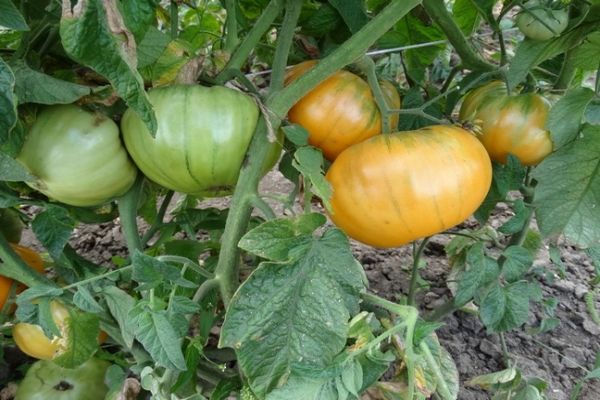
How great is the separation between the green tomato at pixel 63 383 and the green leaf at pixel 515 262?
2.48 feet

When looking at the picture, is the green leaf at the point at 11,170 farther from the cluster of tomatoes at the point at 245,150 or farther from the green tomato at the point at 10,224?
the green tomato at the point at 10,224

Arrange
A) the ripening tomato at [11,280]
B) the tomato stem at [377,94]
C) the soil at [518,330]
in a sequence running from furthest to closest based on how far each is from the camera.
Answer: the soil at [518,330] → the ripening tomato at [11,280] → the tomato stem at [377,94]

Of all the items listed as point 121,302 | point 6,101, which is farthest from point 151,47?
point 121,302

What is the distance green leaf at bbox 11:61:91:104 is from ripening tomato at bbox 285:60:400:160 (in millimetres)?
294

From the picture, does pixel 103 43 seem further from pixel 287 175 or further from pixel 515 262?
pixel 515 262

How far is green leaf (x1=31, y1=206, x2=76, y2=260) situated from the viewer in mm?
869

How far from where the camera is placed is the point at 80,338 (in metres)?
0.92

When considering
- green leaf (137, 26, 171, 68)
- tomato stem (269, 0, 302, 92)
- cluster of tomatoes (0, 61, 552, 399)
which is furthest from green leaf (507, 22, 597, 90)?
green leaf (137, 26, 171, 68)

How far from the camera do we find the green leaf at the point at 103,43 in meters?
0.54

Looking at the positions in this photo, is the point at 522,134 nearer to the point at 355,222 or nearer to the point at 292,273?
the point at 355,222

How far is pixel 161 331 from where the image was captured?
702 mm

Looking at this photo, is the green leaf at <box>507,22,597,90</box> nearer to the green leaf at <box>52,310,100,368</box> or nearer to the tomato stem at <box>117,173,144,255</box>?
Result: the tomato stem at <box>117,173,144,255</box>

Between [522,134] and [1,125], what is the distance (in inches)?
27.2

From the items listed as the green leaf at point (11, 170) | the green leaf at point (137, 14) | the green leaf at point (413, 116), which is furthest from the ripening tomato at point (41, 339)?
the green leaf at point (413, 116)
